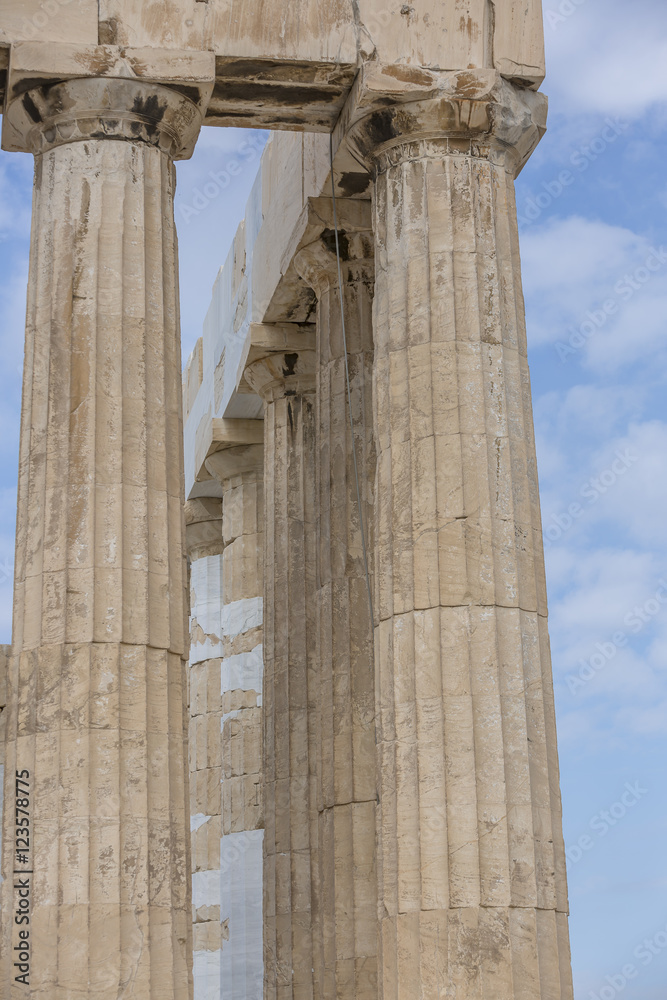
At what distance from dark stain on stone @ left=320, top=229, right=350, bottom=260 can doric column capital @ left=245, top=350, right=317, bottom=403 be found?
415 cm

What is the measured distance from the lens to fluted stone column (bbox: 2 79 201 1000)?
17.6 metres

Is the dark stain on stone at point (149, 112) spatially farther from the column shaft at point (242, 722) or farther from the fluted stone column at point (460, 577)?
the column shaft at point (242, 722)

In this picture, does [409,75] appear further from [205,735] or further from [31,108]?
[205,735]

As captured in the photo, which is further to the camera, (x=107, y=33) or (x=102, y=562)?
(x=107, y=33)

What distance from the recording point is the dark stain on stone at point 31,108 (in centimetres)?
2017

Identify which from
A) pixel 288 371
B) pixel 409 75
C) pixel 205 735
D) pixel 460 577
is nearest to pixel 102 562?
pixel 460 577

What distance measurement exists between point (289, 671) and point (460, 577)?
9.98 m

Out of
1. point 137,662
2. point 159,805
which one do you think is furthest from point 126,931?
point 137,662

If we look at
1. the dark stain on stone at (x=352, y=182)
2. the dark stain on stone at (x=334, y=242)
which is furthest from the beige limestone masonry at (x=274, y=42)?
the dark stain on stone at (x=334, y=242)

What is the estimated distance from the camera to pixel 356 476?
2486cm

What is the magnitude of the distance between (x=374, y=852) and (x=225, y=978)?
1094 cm

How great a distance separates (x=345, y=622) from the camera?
24.5 m

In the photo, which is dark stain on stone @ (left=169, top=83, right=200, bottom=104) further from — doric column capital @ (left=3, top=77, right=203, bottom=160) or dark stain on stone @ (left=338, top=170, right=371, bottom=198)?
dark stain on stone @ (left=338, top=170, right=371, bottom=198)

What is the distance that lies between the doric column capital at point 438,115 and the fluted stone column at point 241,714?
1407 cm
